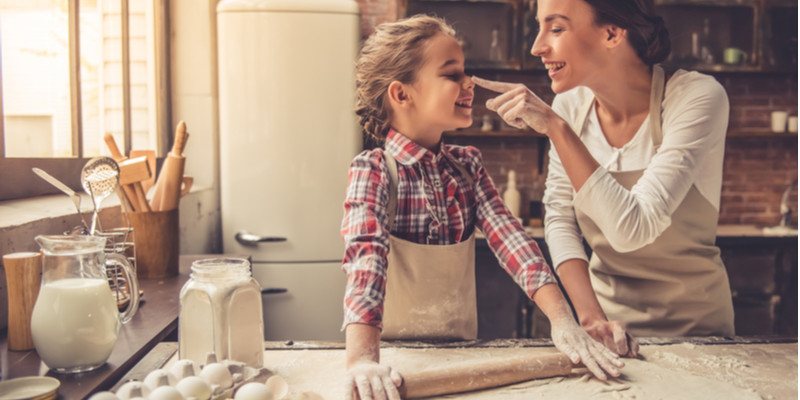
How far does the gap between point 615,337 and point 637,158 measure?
0.56 m

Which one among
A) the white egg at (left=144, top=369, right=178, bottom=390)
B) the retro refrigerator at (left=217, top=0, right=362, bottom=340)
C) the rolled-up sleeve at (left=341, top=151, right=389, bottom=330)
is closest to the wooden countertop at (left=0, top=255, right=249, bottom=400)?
the white egg at (left=144, top=369, right=178, bottom=390)

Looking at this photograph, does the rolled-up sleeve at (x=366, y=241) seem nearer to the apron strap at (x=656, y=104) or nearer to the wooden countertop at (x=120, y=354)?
the wooden countertop at (x=120, y=354)

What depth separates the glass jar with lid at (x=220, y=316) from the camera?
0.83 meters

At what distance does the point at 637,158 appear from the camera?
54.2 inches

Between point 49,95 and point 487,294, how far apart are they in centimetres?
197

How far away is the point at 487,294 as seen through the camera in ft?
9.00

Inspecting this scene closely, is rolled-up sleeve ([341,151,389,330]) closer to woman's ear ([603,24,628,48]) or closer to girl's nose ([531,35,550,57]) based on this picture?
girl's nose ([531,35,550,57])

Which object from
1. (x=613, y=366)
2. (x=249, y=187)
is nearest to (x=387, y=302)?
(x=613, y=366)

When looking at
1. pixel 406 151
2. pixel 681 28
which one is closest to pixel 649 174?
pixel 406 151

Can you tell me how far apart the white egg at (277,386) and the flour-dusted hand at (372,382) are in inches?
3.4

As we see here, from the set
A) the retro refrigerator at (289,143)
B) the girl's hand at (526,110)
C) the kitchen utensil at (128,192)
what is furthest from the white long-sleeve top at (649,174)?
the retro refrigerator at (289,143)

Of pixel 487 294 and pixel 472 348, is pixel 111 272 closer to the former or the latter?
pixel 472 348

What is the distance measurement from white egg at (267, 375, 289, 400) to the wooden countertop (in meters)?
0.24

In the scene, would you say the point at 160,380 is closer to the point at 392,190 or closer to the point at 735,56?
the point at 392,190
